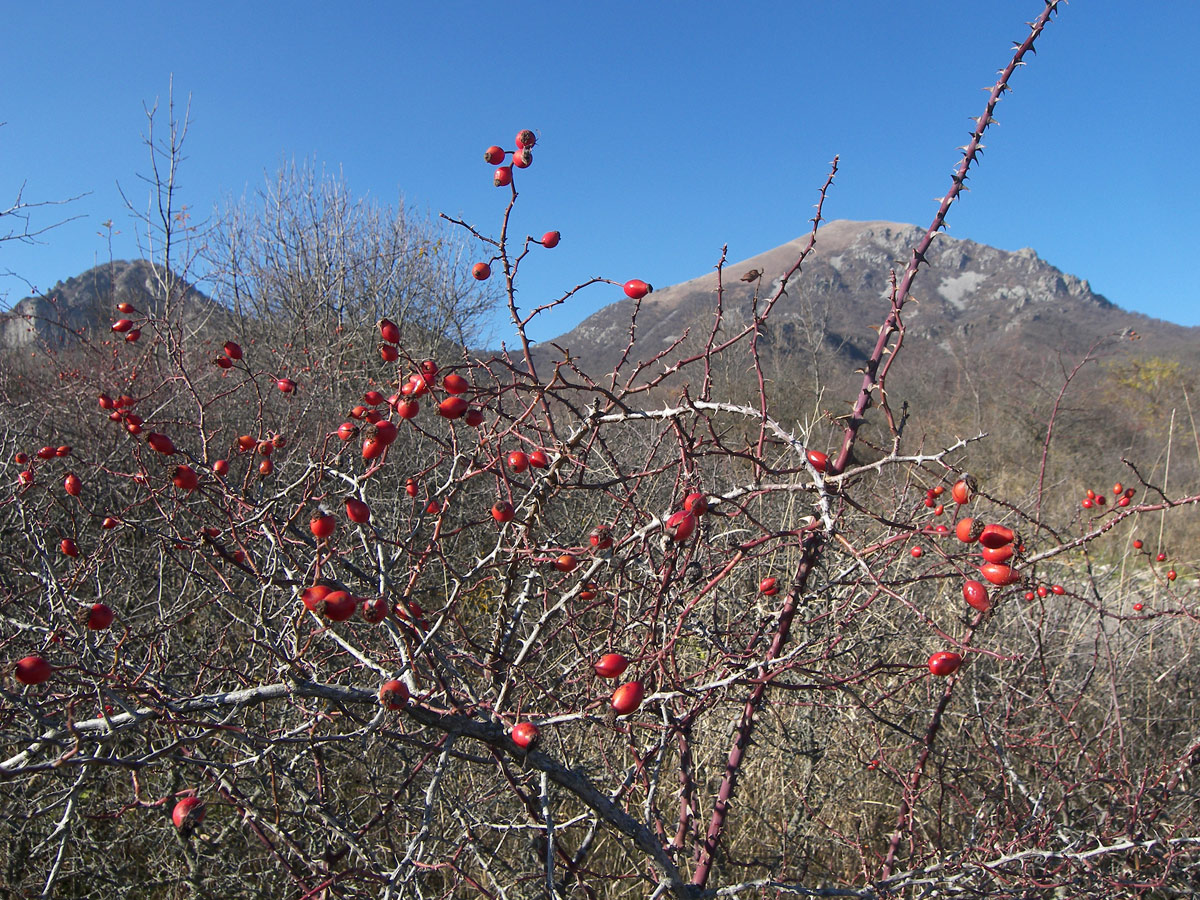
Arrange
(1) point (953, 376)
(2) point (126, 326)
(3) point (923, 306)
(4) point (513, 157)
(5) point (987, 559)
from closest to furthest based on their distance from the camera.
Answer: (5) point (987, 559), (4) point (513, 157), (2) point (126, 326), (1) point (953, 376), (3) point (923, 306)

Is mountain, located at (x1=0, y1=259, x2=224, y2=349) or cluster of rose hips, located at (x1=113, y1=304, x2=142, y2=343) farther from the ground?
mountain, located at (x1=0, y1=259, x2=224, y2=349)

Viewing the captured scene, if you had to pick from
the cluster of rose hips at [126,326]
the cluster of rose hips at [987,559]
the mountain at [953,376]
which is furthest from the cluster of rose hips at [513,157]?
the cluster of rose hips at [126,326]

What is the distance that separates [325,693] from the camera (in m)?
0.88

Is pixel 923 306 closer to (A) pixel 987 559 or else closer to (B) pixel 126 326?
(B) pixel 126 326

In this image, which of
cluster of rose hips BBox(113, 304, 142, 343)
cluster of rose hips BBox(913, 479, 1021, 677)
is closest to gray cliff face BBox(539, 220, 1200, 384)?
cluster of rose hips BBox(113, 304, 142, 343)

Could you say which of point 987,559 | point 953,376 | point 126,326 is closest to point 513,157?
point 987,559

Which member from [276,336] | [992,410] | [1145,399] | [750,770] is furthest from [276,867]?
[1145,399]

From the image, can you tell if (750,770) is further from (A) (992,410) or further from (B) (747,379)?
(A) (992,410)

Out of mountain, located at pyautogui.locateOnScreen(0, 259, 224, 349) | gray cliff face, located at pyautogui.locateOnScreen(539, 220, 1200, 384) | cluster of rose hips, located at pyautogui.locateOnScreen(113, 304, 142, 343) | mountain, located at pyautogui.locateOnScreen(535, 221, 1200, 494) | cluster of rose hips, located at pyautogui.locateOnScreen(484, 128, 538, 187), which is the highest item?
gray cliff face, located at pyautogui.locateOnScreen(539, 220, 1200, 384)

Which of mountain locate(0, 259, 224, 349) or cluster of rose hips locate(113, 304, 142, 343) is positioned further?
mountain locate(0, 259, 224, 349)

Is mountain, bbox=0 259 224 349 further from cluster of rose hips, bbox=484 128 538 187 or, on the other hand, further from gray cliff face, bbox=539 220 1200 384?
gray cliff face, bbox=539 220 1200 384

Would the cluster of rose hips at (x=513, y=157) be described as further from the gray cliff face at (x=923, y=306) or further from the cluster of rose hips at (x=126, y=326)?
the gray cliff face at (x=923, y=306)

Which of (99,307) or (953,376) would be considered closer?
(99,307)

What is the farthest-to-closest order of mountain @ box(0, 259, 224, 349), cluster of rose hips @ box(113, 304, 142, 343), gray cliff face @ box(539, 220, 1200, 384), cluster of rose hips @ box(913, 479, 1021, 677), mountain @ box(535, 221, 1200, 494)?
gray cliff face @ box(539, 220, 1200, 384)
mountain @ box(535, 221, 1200, 494)
mountain @ box(0, 259, 224, 349)
cluster of rose hips @ box(113, 304, 142, 343)
cluster of rose hips @ box(913, 479, 1021, 677)
